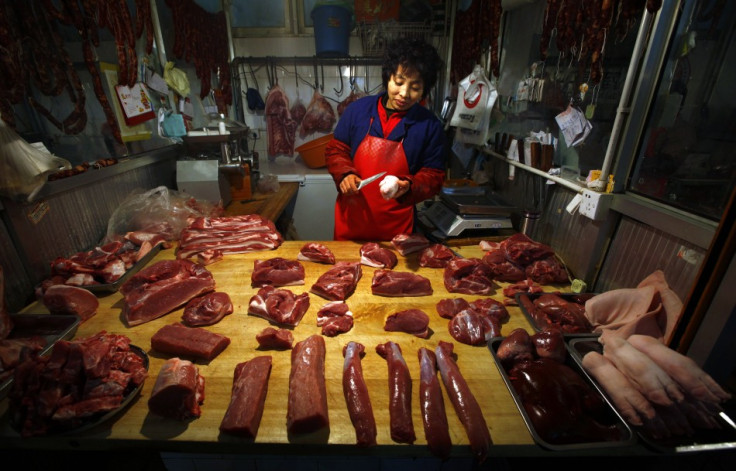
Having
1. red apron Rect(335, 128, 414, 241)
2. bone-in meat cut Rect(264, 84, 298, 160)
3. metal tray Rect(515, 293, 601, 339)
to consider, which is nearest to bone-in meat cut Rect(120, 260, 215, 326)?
red apron Rect(335, 128, 414, 241)

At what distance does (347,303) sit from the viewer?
227 centimetres

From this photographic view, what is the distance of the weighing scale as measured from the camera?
3.28m

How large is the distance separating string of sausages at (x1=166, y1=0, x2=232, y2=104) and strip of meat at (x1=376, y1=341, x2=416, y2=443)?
482cm

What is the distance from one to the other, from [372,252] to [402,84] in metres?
1.50

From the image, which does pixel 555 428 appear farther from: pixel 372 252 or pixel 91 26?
pixel 91 26

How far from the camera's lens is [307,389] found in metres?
1.55

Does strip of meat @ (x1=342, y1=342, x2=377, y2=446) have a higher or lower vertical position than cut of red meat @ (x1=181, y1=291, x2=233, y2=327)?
lower

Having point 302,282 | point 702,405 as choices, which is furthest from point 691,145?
point 302,282

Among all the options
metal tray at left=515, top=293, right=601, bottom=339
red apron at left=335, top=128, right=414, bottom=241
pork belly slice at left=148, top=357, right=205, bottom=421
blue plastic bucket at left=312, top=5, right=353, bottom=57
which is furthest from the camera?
blue plastic bucket at left=312, top=5, right=353, bottom=57

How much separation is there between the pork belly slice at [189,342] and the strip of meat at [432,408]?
44.2 inches

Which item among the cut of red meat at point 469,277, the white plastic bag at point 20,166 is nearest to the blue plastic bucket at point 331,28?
the white plastic bag at point 20,166

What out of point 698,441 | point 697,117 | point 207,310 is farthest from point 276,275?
point 697,117

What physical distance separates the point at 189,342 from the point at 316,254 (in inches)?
47.4

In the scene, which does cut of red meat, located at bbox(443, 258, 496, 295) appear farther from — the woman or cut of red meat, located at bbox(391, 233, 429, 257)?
the woman
